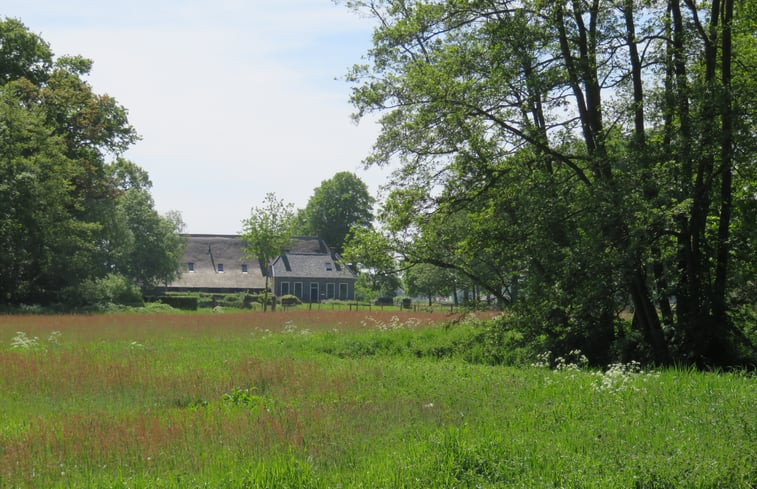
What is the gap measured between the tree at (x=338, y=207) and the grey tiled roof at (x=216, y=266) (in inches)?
472

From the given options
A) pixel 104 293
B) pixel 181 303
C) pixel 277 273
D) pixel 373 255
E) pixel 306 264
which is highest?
A: pixel 306 264

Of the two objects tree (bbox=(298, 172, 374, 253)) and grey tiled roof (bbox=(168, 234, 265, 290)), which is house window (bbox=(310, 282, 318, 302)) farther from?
tree (bbox=(298, 172, 374, 253))

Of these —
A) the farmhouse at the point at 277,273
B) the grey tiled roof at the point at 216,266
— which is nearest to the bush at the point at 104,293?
the grey tiled roof at the point at 216,266

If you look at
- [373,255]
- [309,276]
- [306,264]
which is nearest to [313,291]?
[309,276]

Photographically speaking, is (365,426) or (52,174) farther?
(52,174)

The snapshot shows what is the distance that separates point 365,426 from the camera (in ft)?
28.2

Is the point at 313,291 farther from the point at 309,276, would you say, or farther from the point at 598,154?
the point at 598,154

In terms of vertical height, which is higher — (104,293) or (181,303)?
(104,293)

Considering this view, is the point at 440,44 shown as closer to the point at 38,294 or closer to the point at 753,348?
the point at 753,348

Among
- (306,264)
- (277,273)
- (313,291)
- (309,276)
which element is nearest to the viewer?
(277,273)

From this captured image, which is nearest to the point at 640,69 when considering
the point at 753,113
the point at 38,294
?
the point at 753,113

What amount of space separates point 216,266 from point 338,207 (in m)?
18.1

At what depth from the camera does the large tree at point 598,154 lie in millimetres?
14086

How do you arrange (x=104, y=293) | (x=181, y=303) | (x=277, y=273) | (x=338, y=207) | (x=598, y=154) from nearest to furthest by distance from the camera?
(x=598, y=154), (x=104, y=293), (x=181, y=303), (x=277, y=273), (x=338, y=207)
